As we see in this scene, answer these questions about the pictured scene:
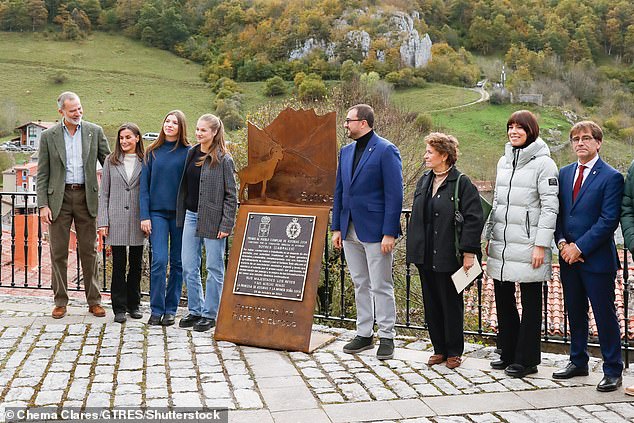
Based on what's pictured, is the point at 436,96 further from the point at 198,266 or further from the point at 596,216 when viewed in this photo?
the point at 596,216

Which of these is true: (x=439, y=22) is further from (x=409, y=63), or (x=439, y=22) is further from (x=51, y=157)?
(x=51, y=157)

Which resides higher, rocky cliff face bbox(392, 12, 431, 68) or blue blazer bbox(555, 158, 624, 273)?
rocky cliff face bbox(392, 12, 431, 68)

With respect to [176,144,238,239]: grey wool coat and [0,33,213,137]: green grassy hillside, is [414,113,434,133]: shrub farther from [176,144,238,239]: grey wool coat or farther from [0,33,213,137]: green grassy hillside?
[0,33,213,137]: green grassy hillside

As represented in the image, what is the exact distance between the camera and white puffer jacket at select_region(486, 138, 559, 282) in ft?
14.4

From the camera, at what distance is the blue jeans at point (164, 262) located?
231 inches

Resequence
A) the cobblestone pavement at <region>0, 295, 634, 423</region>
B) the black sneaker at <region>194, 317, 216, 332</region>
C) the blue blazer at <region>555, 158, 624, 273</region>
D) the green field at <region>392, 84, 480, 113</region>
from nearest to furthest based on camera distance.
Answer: the cobblestone pavement at <region>0, 295, 634, 423</region> < the blue blazer at <region>555, 158, 624, 273</region> < the black sneaker at <region>194, 317, 216, 332</region> < the green field at <region>392, 84, 480, 113</region>

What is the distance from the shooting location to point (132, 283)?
6188mm

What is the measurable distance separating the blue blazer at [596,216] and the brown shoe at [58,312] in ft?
15.1

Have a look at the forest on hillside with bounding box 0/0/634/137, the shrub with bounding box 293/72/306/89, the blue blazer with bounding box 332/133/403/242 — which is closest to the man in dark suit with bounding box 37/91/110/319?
the blue blazer with bounding box 332/133/403/242

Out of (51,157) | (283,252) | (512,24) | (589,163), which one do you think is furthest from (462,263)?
(512,24)

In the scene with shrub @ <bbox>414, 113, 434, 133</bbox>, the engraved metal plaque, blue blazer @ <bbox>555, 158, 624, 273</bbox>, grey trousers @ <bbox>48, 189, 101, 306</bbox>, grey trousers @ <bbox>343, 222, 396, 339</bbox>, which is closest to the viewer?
blue blazer @ <bbox>555, 158, 624, 273</bbox>

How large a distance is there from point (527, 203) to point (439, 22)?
87.7 meters

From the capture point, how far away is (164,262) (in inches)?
233

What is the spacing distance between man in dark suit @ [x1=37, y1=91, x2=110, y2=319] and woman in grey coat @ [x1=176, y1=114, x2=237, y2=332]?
3.29 ft
